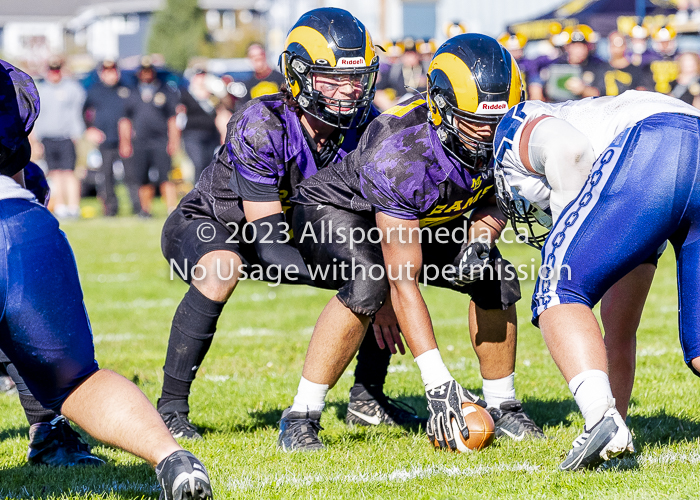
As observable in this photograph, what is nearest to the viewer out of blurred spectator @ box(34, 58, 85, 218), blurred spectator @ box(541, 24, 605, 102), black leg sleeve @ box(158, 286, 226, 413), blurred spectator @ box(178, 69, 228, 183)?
black leg sleeve @ box(158, 286, 226, 413)

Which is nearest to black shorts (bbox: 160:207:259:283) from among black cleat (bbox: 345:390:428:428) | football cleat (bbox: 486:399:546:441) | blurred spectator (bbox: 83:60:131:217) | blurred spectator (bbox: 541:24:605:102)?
black cleat (bbox: 345:390:428:428)

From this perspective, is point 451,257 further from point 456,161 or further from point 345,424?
point 345,424

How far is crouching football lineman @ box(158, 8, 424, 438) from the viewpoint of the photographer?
150 inches

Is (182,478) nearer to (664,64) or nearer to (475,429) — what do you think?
(475,429)

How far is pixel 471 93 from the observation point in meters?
3.30

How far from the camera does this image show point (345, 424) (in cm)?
423

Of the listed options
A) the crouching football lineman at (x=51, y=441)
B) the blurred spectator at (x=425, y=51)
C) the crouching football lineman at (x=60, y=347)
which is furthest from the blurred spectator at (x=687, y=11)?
the crouching football lineman at (x=60, y=347)

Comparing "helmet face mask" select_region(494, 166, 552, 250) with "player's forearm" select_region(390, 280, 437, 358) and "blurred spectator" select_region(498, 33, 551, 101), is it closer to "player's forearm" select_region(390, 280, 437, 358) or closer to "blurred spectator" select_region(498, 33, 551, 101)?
"player's forearm" select_region(390, 280, 437, 358)

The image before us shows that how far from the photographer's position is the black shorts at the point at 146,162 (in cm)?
1306

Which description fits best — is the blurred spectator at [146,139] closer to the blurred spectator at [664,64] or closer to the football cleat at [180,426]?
the blurred spectator at [664,64]

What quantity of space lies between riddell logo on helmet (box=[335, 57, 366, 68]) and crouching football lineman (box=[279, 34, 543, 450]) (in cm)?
31

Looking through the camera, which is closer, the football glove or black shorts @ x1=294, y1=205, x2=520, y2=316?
the football glove

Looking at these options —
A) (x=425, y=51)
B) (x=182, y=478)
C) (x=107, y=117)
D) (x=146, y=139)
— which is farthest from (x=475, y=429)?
(x=107, y=117)

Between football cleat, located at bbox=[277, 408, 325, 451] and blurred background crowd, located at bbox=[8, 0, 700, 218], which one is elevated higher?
blurred background crowd, located at bbox=[8, 0, 700, 218]
